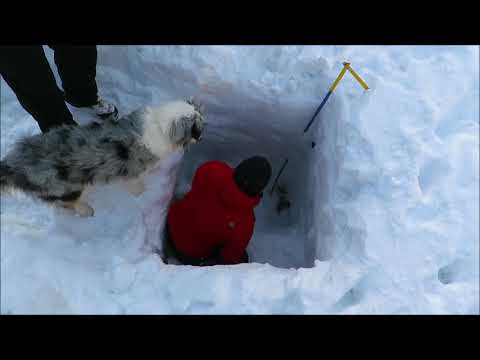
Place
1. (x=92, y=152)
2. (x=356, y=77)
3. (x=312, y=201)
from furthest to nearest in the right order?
(x=312, y=201) → (x=356, y=77) → (x=92, y=152)

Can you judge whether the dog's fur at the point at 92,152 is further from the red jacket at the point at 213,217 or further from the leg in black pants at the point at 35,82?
the red jacket at the point at 213,217

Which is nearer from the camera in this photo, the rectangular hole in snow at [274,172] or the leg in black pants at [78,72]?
the leg in black pants at [78,72]

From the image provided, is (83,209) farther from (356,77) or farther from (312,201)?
(356,77)

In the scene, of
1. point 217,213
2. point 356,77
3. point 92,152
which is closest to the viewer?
point 92,152

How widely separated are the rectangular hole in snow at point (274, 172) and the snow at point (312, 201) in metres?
0.04

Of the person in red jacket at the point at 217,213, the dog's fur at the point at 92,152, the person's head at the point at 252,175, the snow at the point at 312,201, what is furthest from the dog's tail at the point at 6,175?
the person's head at the point at 252,175

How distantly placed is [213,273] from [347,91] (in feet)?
6.46

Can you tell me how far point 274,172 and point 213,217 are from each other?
6.19ft

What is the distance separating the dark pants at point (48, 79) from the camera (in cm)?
236

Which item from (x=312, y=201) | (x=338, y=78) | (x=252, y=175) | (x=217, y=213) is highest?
(x=338, y=78)

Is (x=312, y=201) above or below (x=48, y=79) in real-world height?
below

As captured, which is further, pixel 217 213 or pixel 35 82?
pixel 217 213

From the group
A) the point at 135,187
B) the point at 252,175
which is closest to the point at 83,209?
the point at 135,187

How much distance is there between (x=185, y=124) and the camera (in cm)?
284
